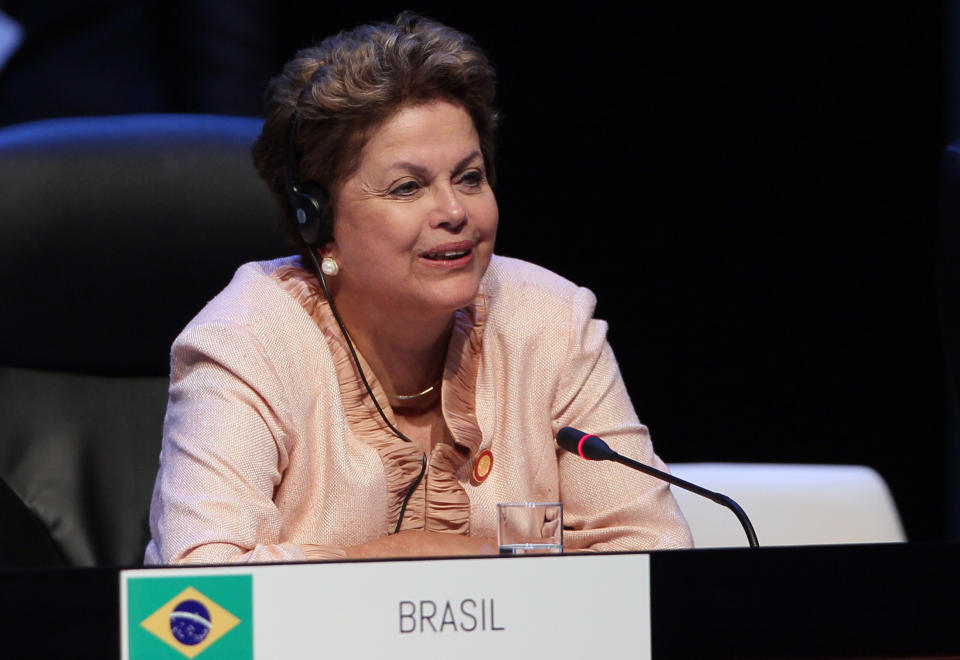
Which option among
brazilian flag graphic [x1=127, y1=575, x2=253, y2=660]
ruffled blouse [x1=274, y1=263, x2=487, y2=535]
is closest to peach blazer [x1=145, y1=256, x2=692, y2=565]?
ruffled blouse [x1=274, y1=263, x2=487, y2=535]

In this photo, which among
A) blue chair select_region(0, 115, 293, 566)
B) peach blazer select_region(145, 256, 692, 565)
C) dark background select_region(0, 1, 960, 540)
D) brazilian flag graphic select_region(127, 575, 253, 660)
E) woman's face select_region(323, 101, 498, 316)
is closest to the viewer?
brazilian flag graphic select_region(127, 575, 253, 660)

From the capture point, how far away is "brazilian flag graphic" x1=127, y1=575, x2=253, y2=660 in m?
0.69

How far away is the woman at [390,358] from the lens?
1479 mm

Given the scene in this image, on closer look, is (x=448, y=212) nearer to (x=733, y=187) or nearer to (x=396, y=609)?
(x=396, y=609)

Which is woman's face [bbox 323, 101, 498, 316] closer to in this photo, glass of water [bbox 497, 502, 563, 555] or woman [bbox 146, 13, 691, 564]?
woman [bbox 146, 13, 691, 564]

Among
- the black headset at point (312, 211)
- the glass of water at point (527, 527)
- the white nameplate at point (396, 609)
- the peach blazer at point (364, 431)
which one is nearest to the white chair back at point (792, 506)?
the peach blazer at point (364, 431)

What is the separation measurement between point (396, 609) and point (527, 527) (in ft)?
1.34

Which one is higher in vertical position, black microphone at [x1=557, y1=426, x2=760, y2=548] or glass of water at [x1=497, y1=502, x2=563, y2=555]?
black microphone at [x1=557, y1=426, x2=760, y2=548]

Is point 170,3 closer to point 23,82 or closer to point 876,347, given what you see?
point 23,82

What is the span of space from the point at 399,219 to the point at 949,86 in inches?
53.8

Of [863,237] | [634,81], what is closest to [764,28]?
[634,81]

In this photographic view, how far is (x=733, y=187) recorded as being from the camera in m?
2.44

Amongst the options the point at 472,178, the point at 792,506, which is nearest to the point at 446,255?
the point at 472,178

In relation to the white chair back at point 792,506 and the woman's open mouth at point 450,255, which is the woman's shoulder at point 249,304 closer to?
the woman's open mouth at point 450,255
